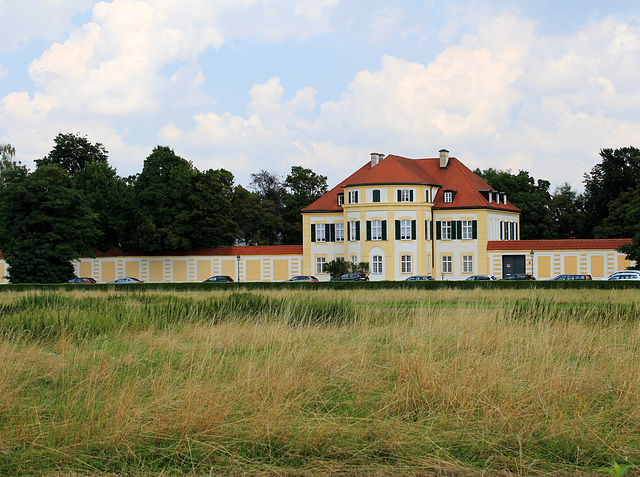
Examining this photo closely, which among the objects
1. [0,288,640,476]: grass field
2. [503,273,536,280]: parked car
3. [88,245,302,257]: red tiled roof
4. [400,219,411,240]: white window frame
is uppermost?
[400,219,411,240]: white window frame

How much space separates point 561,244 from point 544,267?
2.06 m

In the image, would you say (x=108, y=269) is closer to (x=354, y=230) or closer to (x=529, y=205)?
(x=354, y=230)

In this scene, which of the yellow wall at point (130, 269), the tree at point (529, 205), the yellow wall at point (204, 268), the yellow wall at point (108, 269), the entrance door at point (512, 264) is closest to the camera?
the entrance door at point (512, 264)

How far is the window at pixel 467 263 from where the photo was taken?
180 feet

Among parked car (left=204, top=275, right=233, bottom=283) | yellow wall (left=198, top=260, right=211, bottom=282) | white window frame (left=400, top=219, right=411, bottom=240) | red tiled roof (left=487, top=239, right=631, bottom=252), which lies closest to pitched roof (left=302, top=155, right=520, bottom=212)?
white window frame (left=400, top=219, right=411, bottom=240)

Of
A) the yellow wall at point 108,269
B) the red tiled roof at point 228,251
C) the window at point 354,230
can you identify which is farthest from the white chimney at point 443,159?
the yellow wall at point 108,269

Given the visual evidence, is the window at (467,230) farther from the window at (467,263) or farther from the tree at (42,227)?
the tree at (42,227)

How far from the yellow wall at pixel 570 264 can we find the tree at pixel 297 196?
25.2m

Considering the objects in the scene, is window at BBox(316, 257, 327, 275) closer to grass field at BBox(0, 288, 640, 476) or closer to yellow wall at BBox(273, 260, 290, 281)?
yellow wall at BBox(273, 260, 290, 281)

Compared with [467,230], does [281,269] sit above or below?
below

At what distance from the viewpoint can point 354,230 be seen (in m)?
54.2

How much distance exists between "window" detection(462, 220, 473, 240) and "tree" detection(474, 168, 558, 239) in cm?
1334

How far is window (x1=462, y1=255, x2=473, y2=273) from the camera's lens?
180 feet

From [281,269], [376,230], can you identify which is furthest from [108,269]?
[376,230]
